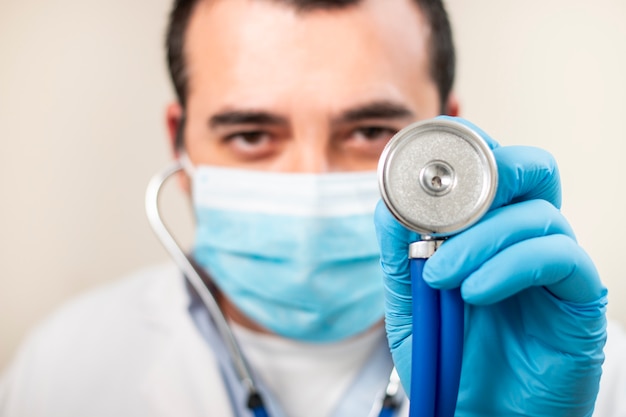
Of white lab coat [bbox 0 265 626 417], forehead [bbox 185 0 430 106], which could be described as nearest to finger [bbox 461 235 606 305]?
forehead [bbox 185 0 430 106]

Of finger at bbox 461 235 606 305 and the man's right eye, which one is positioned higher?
the man's right eye

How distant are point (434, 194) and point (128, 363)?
0.94 metres

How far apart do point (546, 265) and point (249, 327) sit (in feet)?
2.67

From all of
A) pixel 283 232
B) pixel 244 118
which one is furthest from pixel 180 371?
pixel 244 118

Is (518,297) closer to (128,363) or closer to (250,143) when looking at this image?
(250,143)

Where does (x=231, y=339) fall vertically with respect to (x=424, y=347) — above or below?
below

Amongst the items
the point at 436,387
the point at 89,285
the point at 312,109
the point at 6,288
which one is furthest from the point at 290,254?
the point at 6,288

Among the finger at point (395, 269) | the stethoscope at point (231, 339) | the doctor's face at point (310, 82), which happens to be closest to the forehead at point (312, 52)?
the doctor's face at point (310, 82)

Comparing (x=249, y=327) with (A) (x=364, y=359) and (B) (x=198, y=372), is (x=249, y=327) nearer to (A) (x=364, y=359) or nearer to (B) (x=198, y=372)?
(B) (x=198, y=372)

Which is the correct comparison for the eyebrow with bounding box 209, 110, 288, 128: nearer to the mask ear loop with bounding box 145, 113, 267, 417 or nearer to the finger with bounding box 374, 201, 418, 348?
the mask ear loop with bounding box 145, 113, 267, 417

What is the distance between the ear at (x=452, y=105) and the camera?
126 cm

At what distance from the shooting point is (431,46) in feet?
3.80

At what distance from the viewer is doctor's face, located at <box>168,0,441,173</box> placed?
1013mm

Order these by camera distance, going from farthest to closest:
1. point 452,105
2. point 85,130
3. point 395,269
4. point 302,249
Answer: point 85,130, point 452,105, point 302,249, point 395,269
